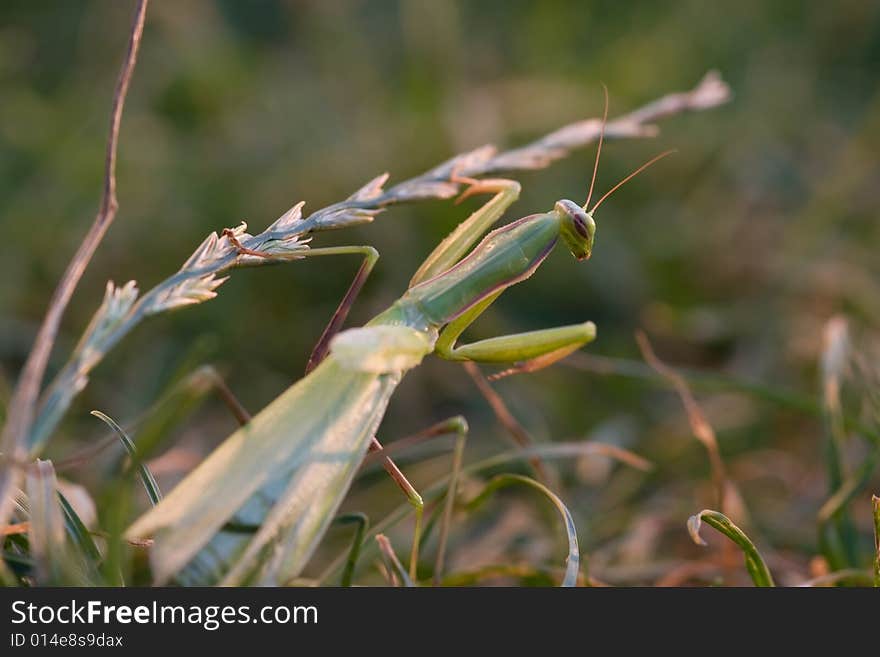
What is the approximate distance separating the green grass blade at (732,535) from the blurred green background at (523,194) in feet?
2.29

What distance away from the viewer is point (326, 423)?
4.66 feet

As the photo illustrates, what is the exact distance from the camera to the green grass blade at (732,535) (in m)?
1.32

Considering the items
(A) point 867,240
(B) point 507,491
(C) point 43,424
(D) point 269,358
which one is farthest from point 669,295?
(C) point 43,424

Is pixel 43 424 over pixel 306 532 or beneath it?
over

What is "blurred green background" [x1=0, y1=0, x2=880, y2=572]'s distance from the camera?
2.98m

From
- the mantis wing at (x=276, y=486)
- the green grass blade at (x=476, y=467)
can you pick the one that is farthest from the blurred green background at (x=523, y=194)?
the mantis wing at (x=276, y=486)

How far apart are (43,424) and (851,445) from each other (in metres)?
2.47

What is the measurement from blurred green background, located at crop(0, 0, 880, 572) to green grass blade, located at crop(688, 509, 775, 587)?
2.29 ft

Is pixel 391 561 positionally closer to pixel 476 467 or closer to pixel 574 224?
pixel 476 467

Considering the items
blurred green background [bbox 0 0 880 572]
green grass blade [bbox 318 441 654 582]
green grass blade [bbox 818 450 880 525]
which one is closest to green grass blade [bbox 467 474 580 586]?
green grass blade [bbox 318 441 654 582]

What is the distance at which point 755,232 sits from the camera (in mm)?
3771

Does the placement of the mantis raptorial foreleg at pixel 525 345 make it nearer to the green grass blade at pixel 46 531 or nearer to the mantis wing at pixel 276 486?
the mantis wing at pixel 276 486

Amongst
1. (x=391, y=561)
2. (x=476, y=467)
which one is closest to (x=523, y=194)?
(x=476, y=467)
